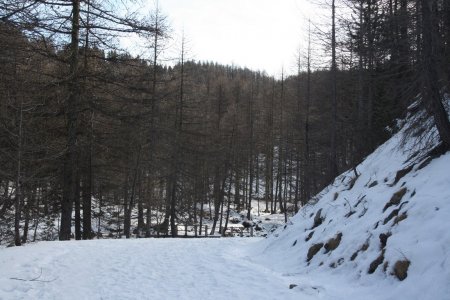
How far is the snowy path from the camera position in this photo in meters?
6.92

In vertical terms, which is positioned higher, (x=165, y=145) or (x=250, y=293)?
(x=165, y=145)

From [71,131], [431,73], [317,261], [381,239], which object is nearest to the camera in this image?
[381,239]

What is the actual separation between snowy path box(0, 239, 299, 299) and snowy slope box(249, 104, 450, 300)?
770 millimetres

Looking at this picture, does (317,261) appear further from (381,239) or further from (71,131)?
(71,131)

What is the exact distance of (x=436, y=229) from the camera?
586cm

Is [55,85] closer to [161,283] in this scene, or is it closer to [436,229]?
[161,283]

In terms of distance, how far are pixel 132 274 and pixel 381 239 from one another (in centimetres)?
486

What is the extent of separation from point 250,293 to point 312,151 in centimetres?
2744

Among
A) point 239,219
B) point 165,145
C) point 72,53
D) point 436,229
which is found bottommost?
point 239,219

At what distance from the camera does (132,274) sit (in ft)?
28.0

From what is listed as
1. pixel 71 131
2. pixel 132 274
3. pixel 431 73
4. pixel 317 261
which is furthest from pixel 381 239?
pixel 71 131

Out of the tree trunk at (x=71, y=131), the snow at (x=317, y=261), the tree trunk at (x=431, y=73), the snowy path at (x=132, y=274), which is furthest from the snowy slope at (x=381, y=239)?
the tree trunk at (x=71, y=131)

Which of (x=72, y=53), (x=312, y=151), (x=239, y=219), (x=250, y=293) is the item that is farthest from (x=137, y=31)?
(x=239, y=219)

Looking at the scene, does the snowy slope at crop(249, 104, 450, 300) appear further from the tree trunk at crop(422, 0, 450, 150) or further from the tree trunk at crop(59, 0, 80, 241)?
the tree trunk at crop(59, 0, 80, 241)
